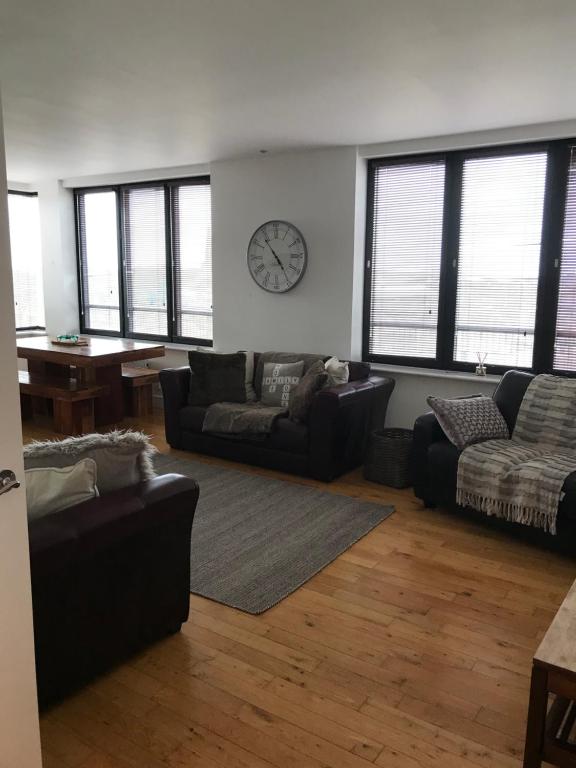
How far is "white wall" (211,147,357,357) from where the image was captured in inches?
212

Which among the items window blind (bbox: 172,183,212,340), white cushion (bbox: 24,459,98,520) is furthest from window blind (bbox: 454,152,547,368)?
white cushion (bbox: 24,459,98,520)

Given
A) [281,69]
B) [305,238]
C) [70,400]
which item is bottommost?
[70,400]

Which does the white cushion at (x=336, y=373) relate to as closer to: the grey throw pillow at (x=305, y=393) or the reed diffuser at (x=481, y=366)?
the grey throw pillow at (x=305, y=393)

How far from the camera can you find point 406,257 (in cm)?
532

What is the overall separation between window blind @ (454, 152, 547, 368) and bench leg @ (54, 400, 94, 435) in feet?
11.2

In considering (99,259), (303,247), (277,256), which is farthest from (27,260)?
(303,247)

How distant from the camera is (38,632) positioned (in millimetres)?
2037

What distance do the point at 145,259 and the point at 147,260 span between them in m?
0.03

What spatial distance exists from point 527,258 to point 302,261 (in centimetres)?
188

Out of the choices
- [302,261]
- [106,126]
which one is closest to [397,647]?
[302,261]

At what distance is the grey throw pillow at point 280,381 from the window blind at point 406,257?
85 cm

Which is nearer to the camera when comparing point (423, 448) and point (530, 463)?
point (530, 463)

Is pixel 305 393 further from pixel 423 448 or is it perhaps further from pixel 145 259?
pixel 145 259

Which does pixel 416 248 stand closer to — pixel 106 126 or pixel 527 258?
pixel 527 258
